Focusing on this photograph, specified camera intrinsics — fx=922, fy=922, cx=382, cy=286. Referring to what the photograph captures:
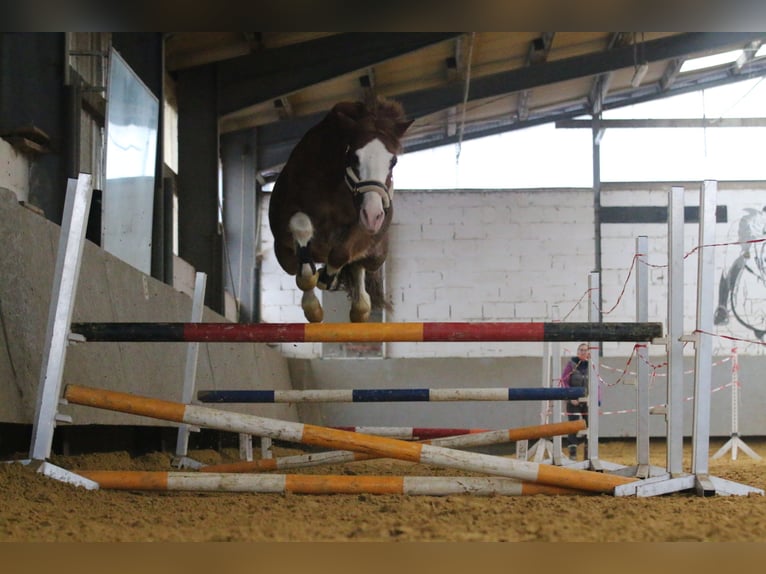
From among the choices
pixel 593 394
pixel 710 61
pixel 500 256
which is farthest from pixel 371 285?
pixel 710 61

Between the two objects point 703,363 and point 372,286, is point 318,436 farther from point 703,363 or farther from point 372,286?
point 372,286

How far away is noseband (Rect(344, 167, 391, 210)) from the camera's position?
368cm

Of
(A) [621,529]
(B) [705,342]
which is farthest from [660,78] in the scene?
(A) [621,529]

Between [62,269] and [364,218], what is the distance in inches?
45.7

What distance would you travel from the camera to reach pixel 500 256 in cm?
1270

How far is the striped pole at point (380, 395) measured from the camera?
4.38 m

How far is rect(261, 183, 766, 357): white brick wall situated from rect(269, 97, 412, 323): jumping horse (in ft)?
26.0

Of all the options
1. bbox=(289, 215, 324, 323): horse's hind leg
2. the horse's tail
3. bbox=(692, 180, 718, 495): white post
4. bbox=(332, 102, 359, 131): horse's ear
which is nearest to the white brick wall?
the horse's tail

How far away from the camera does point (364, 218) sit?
3604 mm

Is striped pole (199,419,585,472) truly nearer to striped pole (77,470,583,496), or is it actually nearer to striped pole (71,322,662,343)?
striped pole (77,470,583,496)

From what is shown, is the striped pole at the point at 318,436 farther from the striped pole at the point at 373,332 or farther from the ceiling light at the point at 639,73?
the ceiling light at the point at 639,73

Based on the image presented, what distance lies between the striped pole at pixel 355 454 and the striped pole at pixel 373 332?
4.30 feet

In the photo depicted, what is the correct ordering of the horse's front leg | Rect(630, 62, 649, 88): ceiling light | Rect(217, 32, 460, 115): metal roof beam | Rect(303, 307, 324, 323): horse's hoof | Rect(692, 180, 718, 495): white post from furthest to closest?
Rect(630, 62, 649, 88): ceiling light < Rect(217, 32, 460, 115): metal roof beam < the horse's front leg < Rect(303, 307, 324, 323): horse's hoof < Rect(692, 180, 718, 495): white post

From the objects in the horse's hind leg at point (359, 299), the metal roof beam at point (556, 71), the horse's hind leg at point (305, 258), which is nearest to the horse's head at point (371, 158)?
the horse's hind leg at point (305, 258)
